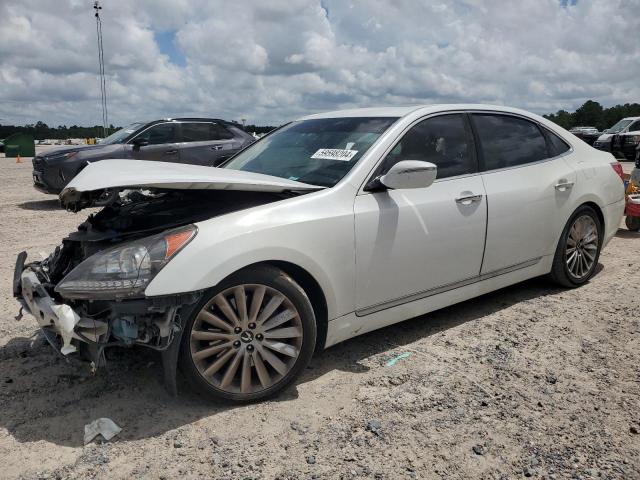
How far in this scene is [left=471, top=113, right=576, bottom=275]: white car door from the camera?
4.11 m

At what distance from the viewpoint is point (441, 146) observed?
396 cm

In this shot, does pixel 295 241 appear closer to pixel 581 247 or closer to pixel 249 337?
pixel 249 337

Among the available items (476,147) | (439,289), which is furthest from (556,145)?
(439,289)

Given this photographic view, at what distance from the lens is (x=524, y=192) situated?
14.0ft

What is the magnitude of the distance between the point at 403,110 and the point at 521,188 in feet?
3.71

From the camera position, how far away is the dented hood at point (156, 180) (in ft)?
9.34

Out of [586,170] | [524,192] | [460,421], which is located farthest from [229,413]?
[586,170]

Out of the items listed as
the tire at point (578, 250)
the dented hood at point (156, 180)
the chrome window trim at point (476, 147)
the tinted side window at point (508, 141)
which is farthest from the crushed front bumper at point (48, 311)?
the tire at point (578, 250)

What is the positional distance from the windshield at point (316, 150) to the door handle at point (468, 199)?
2.35 ft

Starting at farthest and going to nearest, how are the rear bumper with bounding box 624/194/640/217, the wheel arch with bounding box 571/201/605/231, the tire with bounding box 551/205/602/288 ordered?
the rear bumper with bounding box 624/194/640/217
the wheel arch with bounding box 571/201/605/231
the tire with bounding box 551/205/602/288

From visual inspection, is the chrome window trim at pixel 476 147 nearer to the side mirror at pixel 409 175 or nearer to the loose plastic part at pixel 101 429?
the side mirror at pixel 409 175

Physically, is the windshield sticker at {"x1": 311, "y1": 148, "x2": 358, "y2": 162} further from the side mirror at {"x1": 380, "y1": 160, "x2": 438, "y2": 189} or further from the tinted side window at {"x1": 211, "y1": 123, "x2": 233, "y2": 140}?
the tinted side window at {"x1": 211, "y1": 123, "x2": 233, "y2": 140}

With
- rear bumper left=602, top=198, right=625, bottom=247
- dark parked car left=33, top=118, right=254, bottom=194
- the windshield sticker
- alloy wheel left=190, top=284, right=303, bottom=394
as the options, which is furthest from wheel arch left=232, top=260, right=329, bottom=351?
dark parked car left=33, top=118, right=254, bottom=194

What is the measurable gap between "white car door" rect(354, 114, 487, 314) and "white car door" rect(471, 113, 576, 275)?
0.48ft
